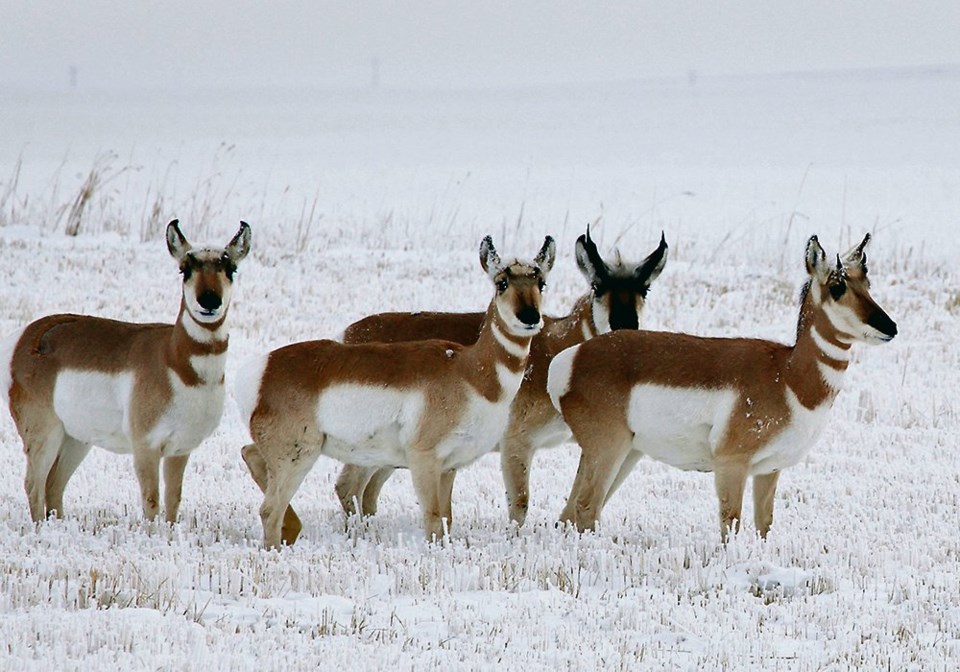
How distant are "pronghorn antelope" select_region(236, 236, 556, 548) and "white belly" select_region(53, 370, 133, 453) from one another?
0.85 meters

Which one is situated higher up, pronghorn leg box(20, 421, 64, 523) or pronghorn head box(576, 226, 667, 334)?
pronghorn head box(576, 226, 667, 334)

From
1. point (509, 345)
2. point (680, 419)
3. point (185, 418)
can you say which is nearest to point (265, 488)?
point (185, 418)

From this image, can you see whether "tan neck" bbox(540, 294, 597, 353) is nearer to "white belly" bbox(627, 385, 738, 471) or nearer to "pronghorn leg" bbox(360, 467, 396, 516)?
"white belly" bbox(627, 385, 738, 471)

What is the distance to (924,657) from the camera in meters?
5.45

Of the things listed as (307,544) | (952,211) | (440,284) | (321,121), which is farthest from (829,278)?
(321,121)

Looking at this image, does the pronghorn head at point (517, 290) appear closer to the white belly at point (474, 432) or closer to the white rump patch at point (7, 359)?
the white belly at point (474, 432)

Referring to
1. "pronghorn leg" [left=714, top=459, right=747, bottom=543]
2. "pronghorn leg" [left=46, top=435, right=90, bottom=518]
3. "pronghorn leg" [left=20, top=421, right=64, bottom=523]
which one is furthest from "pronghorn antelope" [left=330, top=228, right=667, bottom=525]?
"pronghorn leg" [left=20, top=421, right=64, bottom=523]

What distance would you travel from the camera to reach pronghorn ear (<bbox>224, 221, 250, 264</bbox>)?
309 inches

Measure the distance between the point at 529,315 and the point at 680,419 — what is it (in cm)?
115

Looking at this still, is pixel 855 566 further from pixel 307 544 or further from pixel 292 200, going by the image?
pixel 292 200

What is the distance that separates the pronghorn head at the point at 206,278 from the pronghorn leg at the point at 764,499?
323 cm

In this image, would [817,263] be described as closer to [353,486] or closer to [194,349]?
[353,486]

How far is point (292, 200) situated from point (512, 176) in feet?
24.2

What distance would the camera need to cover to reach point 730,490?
7.68m
